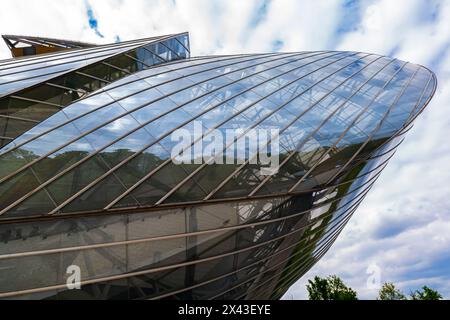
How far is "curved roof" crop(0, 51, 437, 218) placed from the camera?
291 inches

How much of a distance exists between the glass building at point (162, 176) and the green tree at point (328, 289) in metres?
29.4

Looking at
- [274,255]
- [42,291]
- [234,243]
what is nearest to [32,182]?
[42,291]

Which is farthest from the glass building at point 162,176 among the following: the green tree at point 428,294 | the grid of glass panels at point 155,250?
the green tree at point 428,294

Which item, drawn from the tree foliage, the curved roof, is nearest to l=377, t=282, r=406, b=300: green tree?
the tree foliage

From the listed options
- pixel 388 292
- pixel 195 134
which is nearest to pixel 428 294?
pixel 388 292

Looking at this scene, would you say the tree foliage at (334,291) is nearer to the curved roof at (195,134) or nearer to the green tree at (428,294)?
the green tree at (428,294)

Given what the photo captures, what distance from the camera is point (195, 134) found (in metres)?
9.84

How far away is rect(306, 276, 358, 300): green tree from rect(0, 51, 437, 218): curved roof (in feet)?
94.7

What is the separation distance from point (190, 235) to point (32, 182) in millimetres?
4236

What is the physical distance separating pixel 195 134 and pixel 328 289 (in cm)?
3624

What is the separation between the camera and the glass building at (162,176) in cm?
657

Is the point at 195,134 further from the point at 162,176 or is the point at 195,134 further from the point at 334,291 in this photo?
the point at 334,291

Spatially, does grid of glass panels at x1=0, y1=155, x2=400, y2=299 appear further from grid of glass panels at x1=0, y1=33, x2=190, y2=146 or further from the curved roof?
grid of glass panels at x1=0, y1=33, x2=190, y2=146
